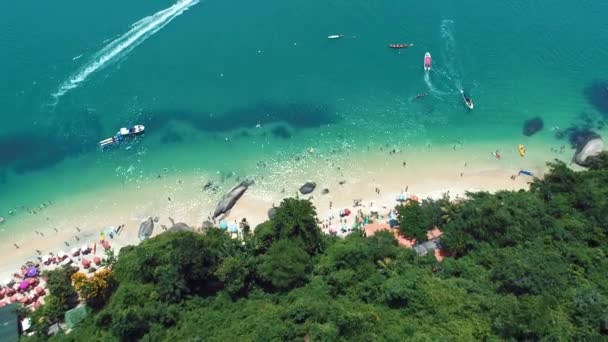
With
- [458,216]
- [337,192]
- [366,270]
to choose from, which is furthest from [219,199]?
[458,216]

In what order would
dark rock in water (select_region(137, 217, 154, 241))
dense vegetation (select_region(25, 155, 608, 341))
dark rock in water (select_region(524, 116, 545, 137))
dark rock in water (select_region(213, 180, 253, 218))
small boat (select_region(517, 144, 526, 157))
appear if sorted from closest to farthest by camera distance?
dense vegetation (select_region(25, 155, 608, 341))
dark rock in water (select_region(137, 217, 154, 241))
dark rock in water (select_region(213, 180, 253, 218))
small boat (select_region(517, 144, 526, 157))
dark rock in water (select_region(524, 116, 545, 137))

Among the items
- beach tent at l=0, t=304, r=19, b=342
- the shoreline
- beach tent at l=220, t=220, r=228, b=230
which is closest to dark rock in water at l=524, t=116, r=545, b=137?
the shoreline

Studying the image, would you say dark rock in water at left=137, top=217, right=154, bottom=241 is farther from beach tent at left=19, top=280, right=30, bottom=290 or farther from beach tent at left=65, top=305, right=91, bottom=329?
beach tent at left=19, top=280, right=30, bottom=290

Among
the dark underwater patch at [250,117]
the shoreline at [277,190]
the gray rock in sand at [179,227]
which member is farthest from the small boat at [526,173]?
the gray rock in sand at [179,227]

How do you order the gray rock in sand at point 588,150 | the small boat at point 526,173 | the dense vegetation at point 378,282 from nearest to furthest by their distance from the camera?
the dense vegetation at point 378,282 → the small boat at point 526,173 → the gray rock in sand at point 588,150

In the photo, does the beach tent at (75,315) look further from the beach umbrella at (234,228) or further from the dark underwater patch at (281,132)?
the dark underwater patch at (281,132)

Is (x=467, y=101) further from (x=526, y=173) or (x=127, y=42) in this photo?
(x=127, y=42)
